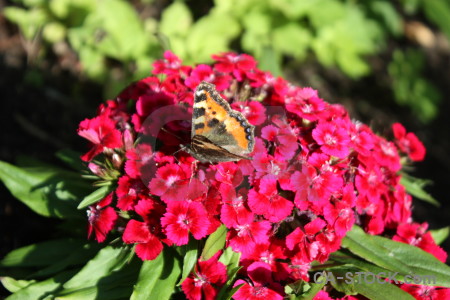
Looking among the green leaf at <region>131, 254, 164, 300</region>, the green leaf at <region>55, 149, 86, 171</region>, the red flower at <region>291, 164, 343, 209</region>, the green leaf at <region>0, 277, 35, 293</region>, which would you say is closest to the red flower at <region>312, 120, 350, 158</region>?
the red flower at <region>291, 164, 343, 209</region>

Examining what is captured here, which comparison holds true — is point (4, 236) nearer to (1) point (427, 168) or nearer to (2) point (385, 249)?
(2) point (385, 249)

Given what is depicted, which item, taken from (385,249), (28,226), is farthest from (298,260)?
(28,226)

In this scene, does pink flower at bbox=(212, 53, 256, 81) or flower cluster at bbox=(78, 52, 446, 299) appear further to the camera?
pink flower at bbox=(212, 53, 256, 81)

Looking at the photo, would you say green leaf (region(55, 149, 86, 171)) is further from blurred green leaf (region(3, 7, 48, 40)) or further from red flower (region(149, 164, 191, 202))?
blurred green leaf (region(3, 7, 48, 40))

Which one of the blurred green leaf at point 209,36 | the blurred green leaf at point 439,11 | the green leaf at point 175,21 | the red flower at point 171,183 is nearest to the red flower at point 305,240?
the red flower at point 171,183

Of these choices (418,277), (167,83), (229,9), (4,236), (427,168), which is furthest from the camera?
(427,168)
